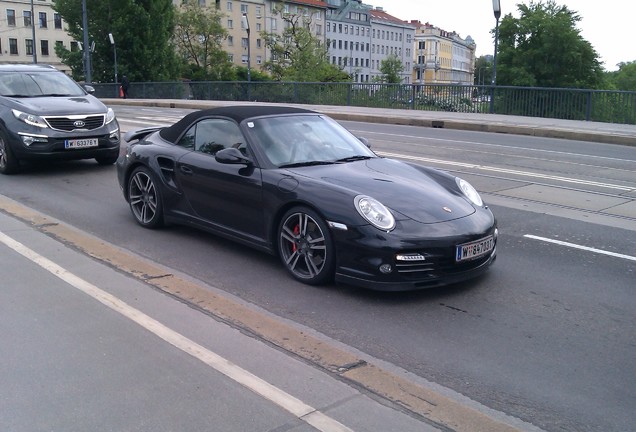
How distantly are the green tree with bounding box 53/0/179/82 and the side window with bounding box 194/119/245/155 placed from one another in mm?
61158

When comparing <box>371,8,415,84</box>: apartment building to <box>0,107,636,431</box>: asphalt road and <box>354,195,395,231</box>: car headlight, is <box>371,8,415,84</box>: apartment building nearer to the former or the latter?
<box>0,107,636,431</box>: asphalt road

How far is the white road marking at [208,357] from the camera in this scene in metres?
3.46

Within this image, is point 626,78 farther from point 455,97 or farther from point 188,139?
point 188,139

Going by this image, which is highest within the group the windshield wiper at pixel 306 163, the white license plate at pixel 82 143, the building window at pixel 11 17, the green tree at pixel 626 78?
the building window at pixel 11 17

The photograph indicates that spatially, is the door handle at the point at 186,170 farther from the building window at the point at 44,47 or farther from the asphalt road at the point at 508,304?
the building window at the point at 44,47

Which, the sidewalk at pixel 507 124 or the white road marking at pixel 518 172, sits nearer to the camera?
the white road marking at pixel 518 172

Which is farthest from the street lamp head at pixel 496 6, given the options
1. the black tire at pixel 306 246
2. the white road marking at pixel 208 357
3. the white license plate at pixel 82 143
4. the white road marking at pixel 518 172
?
the white road marking at pixel 208 357

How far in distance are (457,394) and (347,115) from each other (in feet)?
73.6

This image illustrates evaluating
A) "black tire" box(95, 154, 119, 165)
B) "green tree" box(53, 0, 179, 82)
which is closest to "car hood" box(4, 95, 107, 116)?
"black tire" box(95, 154, 119, 165)

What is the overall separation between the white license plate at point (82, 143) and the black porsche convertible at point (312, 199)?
358 cm

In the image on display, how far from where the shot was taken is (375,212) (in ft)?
17.4

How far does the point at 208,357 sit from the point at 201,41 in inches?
3641

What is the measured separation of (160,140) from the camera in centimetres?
747

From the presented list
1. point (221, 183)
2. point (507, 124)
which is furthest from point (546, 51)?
point (221, 183)
